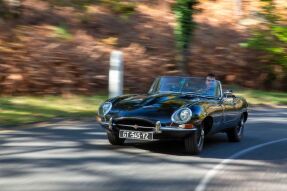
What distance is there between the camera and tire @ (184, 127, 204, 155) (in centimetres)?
959

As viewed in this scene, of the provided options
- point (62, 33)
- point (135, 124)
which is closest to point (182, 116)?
point (135, 124)

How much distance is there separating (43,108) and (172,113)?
826 cm

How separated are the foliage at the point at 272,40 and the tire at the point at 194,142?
72.2 feet

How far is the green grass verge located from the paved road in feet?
5.97

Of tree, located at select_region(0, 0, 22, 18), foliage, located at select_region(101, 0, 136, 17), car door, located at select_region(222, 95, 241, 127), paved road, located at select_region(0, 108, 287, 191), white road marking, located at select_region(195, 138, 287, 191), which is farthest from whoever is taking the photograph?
foliage, located at select_region(101, 0, 136, 17)

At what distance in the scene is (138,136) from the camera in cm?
931

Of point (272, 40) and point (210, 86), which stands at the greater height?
point (210, 86)

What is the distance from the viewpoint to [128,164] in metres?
8.66

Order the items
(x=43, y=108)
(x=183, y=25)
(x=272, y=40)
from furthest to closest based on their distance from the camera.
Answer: (x=272, y=40), (x=183, y=25), (x=43, y=108)

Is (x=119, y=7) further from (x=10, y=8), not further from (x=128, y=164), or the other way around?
(x=128, y=164)

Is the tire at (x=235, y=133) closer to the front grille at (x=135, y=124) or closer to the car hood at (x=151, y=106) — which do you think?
the car hood at (x=151, y=106)

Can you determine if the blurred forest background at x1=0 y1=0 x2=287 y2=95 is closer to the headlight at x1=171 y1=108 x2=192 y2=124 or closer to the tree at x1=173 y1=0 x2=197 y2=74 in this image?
the tree at x1=173 y1=0 x2=197 y2=74

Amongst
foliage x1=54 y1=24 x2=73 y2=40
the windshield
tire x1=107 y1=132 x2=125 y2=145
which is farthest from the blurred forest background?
tire x1=107 y1=132 x2=125 y2=145

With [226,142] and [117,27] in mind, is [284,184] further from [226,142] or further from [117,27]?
[117,27]
